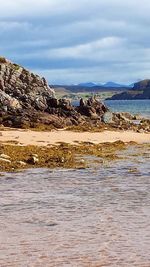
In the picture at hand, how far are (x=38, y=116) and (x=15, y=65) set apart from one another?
42.0 feet

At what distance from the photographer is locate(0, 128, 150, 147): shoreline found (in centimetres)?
2733

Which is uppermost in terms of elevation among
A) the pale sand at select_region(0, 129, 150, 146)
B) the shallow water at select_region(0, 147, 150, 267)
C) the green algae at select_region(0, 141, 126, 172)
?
the pale sand at select_region(0, 129, 150, 146)

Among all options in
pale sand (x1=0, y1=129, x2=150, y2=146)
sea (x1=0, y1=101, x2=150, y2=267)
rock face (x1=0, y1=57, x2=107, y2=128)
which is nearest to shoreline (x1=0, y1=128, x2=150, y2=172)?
pale sand (x1=0, y1=129, x2=150, y2=146)

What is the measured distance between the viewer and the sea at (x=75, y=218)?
845 cm

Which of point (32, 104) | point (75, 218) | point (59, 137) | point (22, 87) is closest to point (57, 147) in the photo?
point (59, 137)

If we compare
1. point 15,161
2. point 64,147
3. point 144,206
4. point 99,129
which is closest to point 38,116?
point 99,129

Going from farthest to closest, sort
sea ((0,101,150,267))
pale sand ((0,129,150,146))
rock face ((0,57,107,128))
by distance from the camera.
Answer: rock face ((0,57,107,128)) → pale sand ((0,129,150,146)) → sea ((0,101,150,267))

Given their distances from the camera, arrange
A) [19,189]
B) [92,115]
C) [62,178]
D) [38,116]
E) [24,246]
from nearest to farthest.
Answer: [24,246]
[19,189]
[62,178]
[38,116]
[92,115]

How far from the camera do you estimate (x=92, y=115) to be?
46.6 meters

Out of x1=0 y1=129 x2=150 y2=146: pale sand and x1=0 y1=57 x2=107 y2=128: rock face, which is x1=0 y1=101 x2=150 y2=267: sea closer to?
x1=0 y1=129 x2=150 y2=146: pale sand

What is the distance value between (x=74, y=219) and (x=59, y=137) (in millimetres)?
19509

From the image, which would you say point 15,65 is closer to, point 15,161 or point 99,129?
point 99,129

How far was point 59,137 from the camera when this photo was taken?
99.9 ft

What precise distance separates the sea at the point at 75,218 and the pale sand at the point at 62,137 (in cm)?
931
